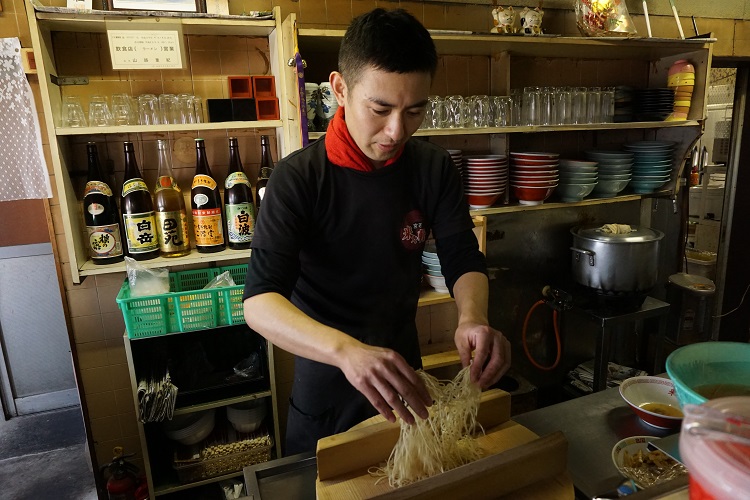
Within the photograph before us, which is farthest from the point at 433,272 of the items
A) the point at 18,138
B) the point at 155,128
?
the point at 18,138

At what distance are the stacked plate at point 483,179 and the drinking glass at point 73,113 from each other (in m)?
1.89

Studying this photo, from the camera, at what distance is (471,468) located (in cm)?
94

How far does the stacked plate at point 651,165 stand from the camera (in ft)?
10.8

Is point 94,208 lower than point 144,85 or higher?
lower

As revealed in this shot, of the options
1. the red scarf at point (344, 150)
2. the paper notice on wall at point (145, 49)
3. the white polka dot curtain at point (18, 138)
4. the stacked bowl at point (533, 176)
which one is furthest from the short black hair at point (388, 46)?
the white polka dot curtain at point (18, 138)

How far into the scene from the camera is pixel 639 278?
2906mm

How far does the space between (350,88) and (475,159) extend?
1624mm

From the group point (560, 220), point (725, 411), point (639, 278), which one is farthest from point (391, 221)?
point (560, 220)

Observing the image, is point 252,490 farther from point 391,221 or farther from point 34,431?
point 34,431

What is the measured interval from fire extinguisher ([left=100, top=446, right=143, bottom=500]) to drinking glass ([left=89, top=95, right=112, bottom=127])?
5.22ft

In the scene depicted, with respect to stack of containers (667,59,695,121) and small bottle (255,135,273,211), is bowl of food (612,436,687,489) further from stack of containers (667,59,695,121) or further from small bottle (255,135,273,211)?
stack of containers (667,59,695,121)

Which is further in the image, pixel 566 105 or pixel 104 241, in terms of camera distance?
pixel 566 105

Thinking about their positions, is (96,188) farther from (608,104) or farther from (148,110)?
(608,104)

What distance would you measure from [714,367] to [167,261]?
2.15 m
